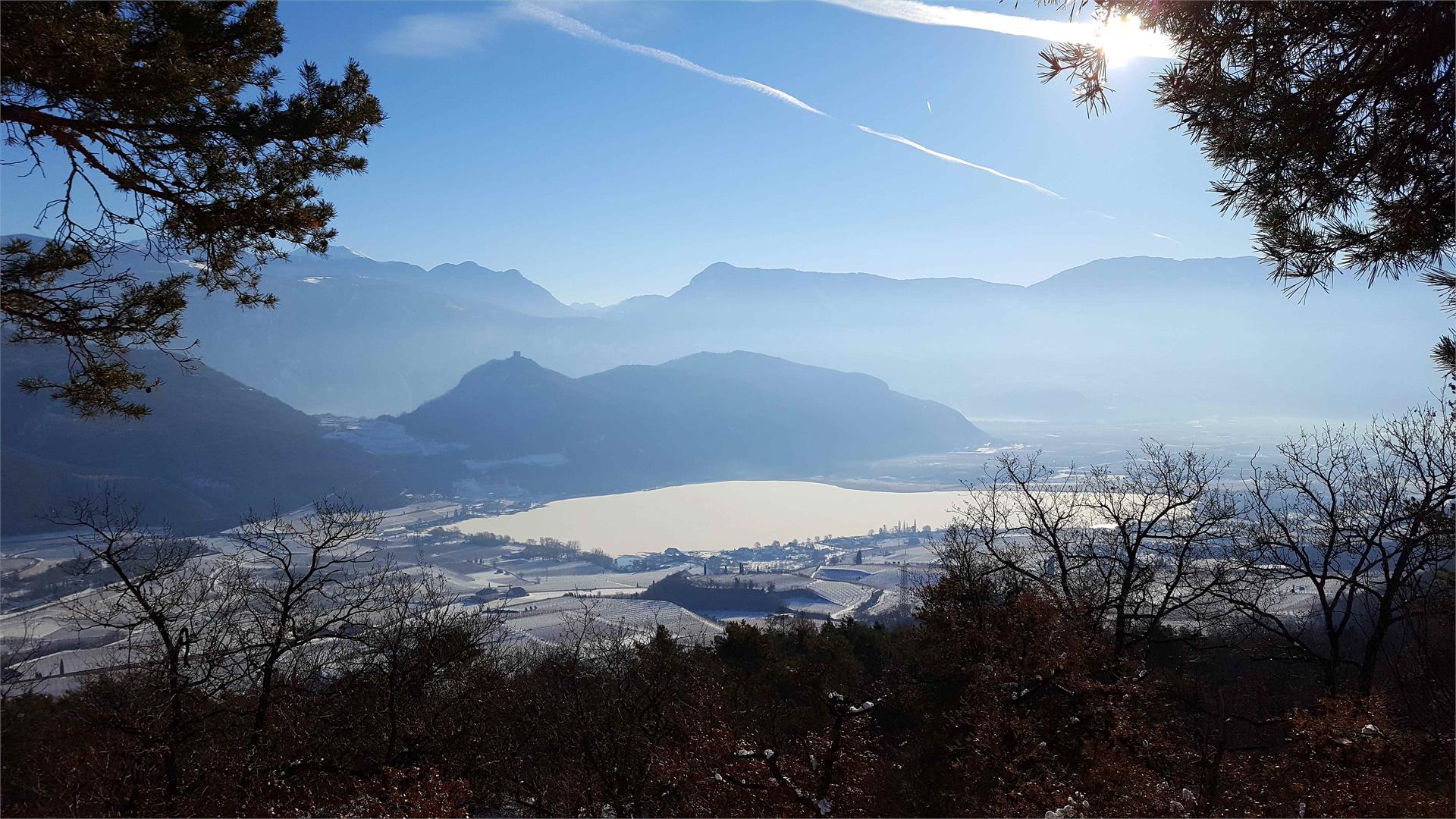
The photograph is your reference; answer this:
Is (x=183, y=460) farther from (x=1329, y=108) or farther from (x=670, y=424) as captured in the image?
(x=1329, y=108)

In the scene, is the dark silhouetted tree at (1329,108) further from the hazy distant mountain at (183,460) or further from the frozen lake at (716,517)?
the hazy distant mountain at (183,460)

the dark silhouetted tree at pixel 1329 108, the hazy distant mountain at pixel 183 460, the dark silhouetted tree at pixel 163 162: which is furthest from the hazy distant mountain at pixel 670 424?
the dark silhouetted tree at pixel 1329 108

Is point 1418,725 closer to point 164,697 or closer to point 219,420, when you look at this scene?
point 164,697

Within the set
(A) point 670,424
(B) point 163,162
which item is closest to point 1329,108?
(B) point 163,162

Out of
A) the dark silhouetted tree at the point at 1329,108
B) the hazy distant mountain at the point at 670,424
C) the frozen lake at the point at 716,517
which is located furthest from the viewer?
the hazy distant mountain at the point at 670,424

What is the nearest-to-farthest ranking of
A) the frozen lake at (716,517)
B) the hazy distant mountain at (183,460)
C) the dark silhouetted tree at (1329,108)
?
1. the dark silhouetted tree at (1329,108)
2. the hazy distant mountain at (183,460)
3. the frozen lake at (716,517)

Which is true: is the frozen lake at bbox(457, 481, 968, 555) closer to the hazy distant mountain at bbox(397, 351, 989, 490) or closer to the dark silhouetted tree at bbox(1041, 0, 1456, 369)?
the hazy distant mountain at bbox(397, 351, 989, 490)
